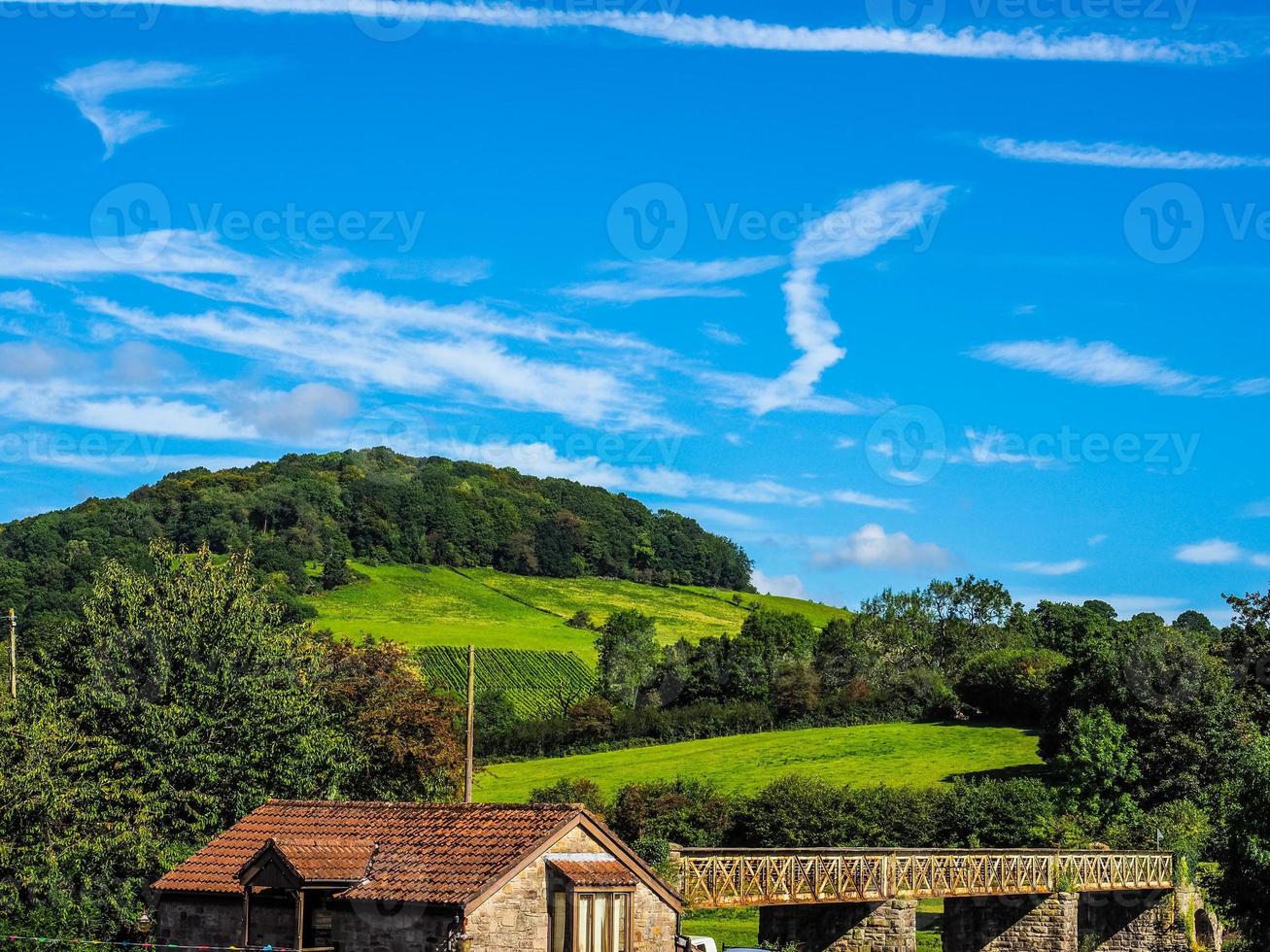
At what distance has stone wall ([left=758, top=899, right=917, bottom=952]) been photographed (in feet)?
123

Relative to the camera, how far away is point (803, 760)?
8312 cm

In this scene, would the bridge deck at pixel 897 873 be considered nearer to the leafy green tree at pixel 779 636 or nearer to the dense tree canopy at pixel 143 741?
the dense tree canopy at pixel 143 741

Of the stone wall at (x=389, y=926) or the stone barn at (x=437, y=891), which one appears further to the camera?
the stone barn at (x=437, y=891)

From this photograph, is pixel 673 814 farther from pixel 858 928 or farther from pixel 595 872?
pixel 595 872

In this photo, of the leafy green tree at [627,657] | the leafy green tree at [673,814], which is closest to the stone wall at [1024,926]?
the leafy green tree at [673,814]

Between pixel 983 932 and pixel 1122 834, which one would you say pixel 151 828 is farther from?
pixel 1122 834

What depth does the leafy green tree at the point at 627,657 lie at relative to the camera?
107m

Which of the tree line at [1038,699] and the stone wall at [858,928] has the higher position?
the tree line at [1038,699]

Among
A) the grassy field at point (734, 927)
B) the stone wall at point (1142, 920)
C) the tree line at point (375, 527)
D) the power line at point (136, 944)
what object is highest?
the tree line at point (375, 527)

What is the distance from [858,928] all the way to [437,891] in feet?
51.5

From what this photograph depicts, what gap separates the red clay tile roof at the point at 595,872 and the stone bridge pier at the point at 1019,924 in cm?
1164

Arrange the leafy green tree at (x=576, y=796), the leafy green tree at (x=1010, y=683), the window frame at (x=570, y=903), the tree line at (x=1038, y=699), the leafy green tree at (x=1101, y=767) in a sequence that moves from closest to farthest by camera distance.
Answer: the window frame at (x=570, y=903)
the tree line at (x=1038, y=699)
the leafy green tree at (x=1101, y=767)
the leafy green tree at (x=576, y=796)
the leafy green tree at (x=1010, y=683)

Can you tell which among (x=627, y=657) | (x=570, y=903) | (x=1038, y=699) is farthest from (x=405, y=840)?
(x=627, y=657)

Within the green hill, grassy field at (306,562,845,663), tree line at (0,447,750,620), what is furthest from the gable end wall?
grassy field at (306,562,845,663)
